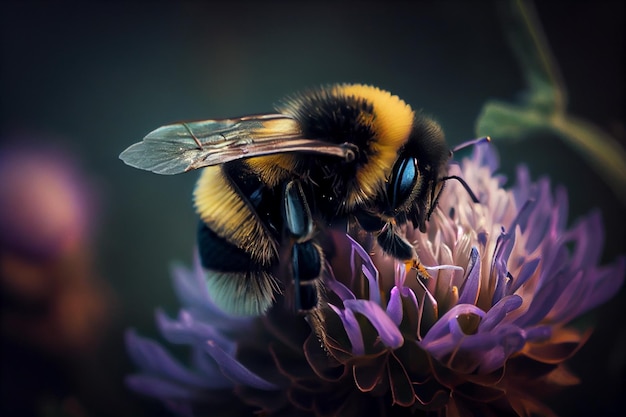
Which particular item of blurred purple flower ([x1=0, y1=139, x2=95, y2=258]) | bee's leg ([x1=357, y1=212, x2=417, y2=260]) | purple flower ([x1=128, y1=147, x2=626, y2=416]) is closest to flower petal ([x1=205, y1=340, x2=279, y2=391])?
purple flower ([x1=128, y1=147, x2=626, y2=416])

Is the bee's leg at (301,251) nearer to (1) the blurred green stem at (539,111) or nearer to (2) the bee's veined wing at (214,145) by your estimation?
(2) the bee's veined wing at (214,145)

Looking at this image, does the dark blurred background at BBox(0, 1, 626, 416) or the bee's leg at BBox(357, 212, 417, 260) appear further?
the dark blurred background at BBox(0, 1, 626, 416)

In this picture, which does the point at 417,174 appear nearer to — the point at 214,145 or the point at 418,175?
the point at 418,175

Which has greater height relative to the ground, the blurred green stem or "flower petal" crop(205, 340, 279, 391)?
the blurred green stem

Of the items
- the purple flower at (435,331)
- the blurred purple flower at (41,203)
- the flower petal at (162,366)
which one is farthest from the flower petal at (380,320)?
the blurred purple flower at (41,203)

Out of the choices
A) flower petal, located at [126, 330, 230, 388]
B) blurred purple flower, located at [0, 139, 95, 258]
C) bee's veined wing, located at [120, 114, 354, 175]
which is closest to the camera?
bee's veined wing, located at [120, 114, 354, 175]

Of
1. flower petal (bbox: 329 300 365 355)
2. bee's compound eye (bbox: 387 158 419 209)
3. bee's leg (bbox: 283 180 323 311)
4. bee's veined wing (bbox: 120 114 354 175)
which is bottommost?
flower petal (bbox: 329 300 365 355)

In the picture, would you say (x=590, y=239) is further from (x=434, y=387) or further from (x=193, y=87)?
(x=193, y=87)

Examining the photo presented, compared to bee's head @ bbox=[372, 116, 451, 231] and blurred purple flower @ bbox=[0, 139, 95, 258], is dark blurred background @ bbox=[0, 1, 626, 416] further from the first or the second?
bee's head @ bbox=[372, 116, 451, 231]
